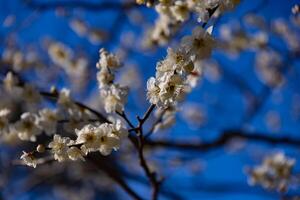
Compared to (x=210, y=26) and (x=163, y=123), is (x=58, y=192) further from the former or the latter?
(x=210, y=26)

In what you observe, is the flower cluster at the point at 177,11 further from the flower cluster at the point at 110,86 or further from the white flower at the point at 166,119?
the white flower at the point at 166,119

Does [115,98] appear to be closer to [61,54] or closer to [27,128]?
[27,128]

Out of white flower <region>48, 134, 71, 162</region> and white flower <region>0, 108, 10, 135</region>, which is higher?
white flower <region>0, 108, 10, 135</region>

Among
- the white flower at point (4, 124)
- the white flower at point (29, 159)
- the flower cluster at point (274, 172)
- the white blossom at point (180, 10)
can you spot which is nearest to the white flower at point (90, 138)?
the white flower at point (29, 159)

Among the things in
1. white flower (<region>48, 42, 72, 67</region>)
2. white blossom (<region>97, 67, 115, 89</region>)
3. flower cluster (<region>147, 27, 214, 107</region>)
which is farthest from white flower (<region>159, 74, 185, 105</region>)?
white flower (<region>48, 42, 72, 67</region>)

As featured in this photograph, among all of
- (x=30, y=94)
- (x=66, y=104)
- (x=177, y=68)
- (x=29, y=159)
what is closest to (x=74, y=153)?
(x=29, y=159)

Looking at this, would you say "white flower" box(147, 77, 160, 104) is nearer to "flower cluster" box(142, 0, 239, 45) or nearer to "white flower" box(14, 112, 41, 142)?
"flower cluster" box(142, 0, 239, 45)

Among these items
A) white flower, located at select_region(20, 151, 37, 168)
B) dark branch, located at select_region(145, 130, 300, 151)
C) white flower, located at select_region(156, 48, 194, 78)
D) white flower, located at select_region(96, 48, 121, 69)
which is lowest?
white flower, located at select_region(20, 151, 37, 168)
